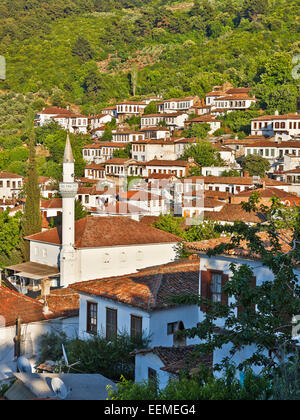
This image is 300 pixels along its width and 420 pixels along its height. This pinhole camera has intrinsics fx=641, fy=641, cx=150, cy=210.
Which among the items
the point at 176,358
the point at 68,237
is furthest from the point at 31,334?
the point at 68,237

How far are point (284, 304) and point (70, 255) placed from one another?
63.4ft

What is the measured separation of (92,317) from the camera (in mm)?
17125

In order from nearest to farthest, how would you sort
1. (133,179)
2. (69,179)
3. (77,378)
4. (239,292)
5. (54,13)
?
(239,292) < (77,378) < (69,179) < (133,179) < (54,13)

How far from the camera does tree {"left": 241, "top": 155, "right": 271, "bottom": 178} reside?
5688cm

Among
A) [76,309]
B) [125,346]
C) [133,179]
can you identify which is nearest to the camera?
[125,346]

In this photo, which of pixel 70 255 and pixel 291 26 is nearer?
pixel 70 255

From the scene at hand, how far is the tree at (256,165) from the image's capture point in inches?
2239

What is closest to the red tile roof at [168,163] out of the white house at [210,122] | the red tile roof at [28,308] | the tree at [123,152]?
the tree at [123,152]

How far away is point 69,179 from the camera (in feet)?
97.4

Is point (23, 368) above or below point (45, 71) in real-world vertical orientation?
below

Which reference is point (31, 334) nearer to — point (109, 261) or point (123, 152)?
point (109, 261)

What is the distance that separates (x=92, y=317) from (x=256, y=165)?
42.0 metres

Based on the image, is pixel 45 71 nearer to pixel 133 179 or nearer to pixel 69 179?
pixel 133 179
